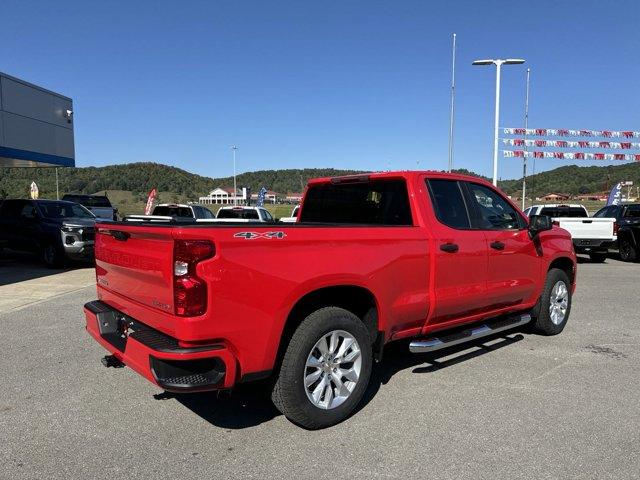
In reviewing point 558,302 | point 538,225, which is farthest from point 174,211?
point 538,225

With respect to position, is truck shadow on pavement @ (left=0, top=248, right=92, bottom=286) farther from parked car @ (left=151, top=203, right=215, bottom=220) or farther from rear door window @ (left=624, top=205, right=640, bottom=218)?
rear door window @ (left=624, top=205, right=640, bottom=218)

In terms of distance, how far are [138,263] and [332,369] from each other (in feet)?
5.20

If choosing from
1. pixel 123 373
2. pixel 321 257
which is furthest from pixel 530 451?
pixel 123 373

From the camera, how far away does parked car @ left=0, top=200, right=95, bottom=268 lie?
12508 mm

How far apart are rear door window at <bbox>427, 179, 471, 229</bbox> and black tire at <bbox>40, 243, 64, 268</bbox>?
428 inches

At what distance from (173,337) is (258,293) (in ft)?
1.95

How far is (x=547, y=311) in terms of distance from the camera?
19.8 feet

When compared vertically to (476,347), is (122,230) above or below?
above

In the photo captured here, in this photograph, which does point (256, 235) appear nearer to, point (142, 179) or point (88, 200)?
point (88, 200)

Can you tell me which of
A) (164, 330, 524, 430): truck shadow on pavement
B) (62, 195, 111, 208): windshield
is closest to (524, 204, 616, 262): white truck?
(164, 330, 524, 430): truck shadow on pavement

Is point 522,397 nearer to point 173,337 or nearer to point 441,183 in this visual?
point 441,183

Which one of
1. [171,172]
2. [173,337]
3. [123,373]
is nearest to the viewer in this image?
[173,337]

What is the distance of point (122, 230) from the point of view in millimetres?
3672

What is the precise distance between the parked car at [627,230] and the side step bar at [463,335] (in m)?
11.2
